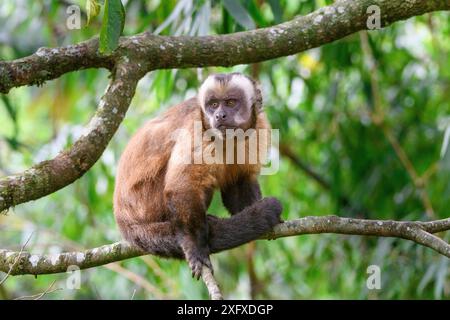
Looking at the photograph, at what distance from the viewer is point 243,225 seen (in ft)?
14.0

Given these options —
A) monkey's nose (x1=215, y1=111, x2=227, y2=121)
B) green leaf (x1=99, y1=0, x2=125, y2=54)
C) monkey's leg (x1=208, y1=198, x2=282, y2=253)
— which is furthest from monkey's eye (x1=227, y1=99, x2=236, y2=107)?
green leaf (x1=99, y1=0, x2=125, y2=54)

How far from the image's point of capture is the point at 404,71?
891 cm

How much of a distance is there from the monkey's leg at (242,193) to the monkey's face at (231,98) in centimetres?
40

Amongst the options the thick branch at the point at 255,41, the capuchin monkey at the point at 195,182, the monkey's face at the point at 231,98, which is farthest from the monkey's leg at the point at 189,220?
the thick branch at the point at 255,41

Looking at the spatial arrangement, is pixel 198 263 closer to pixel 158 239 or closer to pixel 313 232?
pixel 158 239

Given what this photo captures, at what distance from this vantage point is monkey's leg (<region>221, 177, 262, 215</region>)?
4887mm

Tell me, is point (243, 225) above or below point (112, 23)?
below

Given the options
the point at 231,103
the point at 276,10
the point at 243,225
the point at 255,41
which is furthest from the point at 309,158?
the point at 255,41

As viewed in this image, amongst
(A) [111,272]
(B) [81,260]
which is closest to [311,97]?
(A) [111,272]

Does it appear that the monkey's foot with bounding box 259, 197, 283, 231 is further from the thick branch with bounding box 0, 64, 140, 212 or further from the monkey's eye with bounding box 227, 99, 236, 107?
the thick branch with bounding box 0, 64, 140, 212

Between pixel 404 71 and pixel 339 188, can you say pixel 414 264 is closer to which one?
pixel 339 188

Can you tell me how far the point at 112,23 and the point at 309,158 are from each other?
672 centimetres

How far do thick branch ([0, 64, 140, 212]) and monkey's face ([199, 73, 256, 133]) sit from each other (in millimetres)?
1064

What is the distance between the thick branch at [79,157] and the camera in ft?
10.5
